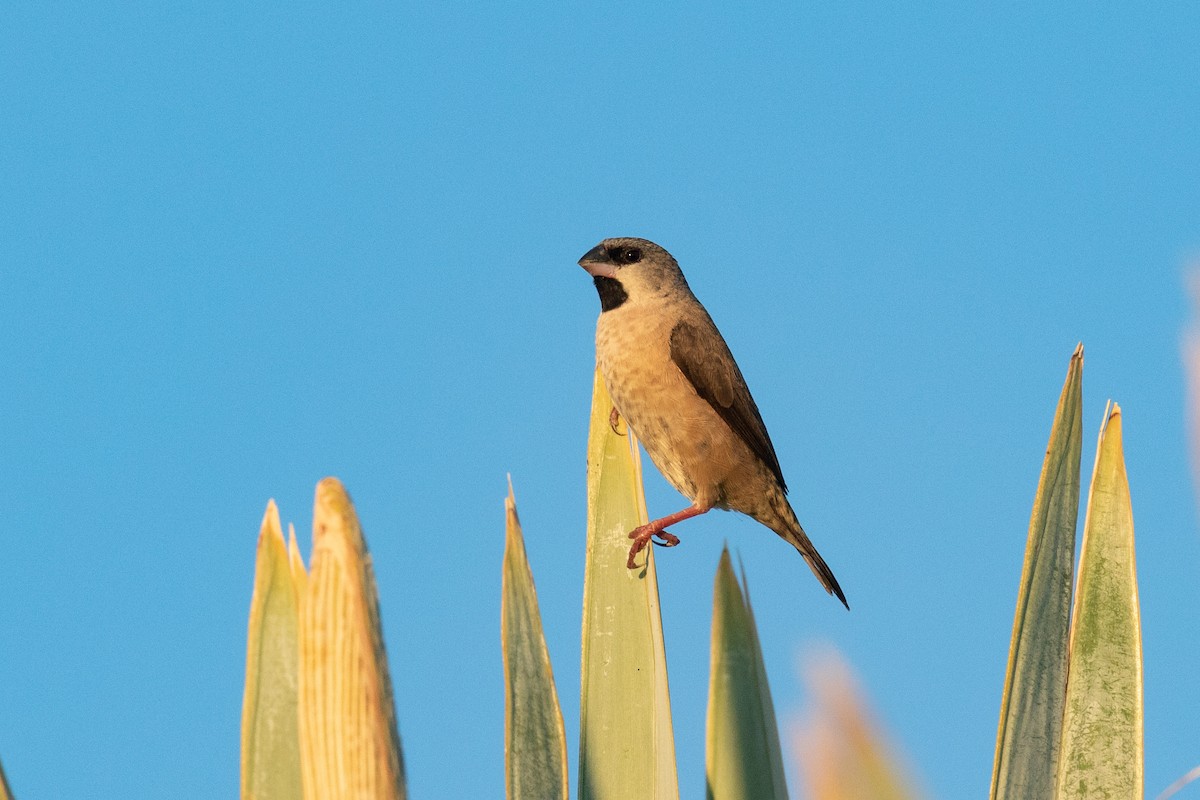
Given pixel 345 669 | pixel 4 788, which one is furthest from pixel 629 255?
pixel 345 669

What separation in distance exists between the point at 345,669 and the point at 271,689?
2.94 ft

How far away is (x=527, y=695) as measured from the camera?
9.00ft

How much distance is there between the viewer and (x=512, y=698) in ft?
8.95

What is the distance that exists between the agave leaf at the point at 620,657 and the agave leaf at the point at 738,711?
4.6 inches

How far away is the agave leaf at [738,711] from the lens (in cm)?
284

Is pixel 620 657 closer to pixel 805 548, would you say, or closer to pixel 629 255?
pixel 805 548

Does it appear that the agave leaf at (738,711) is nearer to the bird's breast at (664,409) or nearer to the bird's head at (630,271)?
the bird's breast at (664,409)

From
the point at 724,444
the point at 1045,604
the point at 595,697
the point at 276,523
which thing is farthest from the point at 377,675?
the point at 724,444

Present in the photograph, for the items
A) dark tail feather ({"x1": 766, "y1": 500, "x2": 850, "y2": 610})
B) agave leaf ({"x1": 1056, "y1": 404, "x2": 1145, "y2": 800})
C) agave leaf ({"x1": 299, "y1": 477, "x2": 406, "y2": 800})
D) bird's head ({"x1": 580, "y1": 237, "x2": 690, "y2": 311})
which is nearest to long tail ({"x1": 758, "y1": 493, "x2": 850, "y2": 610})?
dark tail feather ({"x1": 766, "y1": 500, "x2": 850, "y2": 610})

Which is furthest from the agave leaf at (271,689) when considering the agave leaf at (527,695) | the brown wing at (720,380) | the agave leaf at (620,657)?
the brown wing at (720,380)

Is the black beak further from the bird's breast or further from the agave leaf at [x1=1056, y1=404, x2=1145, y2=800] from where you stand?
the agave leaf at [x1=1056, y1=404, x2=1145, y2=800]

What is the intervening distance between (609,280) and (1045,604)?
126 inches

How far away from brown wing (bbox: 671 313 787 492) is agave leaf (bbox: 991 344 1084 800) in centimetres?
265

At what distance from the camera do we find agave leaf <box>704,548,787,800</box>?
2842 millimetres
